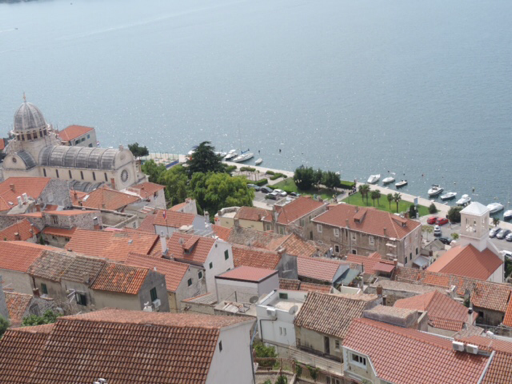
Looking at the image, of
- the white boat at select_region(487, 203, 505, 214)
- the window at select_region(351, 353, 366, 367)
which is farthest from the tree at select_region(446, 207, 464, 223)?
the window at select_region(351, 353, 366, 367)

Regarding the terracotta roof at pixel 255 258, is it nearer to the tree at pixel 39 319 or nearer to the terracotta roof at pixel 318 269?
the terracotta roof at pixel 318 269

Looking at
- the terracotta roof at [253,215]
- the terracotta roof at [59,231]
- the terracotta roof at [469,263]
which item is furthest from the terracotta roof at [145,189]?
the terracotta roof at [469,263]

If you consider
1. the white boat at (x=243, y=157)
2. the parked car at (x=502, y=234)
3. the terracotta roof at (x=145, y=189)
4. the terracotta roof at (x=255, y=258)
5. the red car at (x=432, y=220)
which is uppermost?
the terracotta roof at (x=255, y=258)

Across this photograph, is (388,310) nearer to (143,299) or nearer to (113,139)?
(143,299)

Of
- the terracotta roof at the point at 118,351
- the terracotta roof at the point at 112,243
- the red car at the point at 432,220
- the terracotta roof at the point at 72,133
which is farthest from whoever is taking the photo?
the terracotta roof at the point at 72,133

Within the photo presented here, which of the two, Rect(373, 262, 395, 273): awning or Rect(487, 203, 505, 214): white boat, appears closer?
Rect(373, 262, 395, 273): awning

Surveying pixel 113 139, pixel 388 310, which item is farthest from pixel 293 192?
pixel 388 310

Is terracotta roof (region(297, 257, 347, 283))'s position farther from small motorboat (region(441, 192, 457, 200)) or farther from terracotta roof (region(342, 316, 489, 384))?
small motorboat (region(441, 192, 457, 200))
